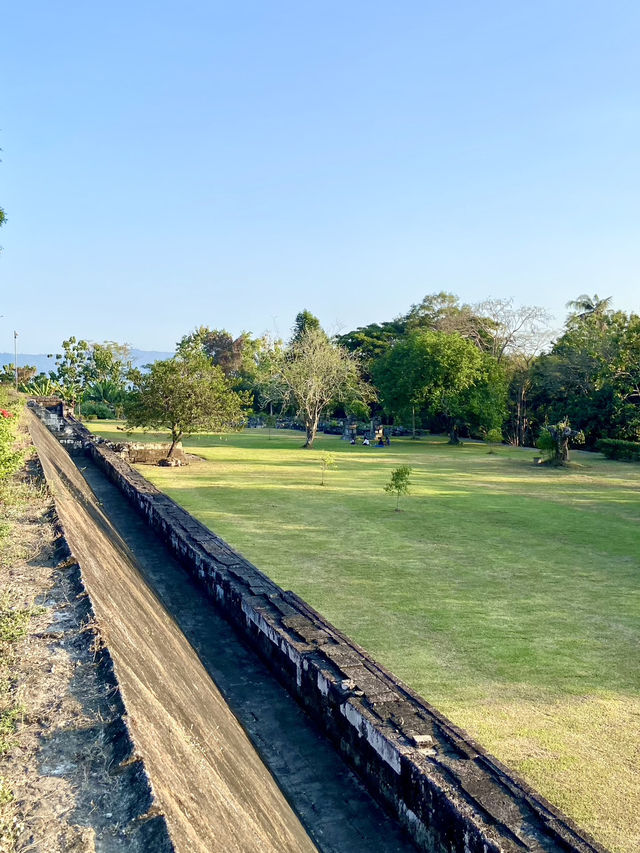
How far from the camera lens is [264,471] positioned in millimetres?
21000

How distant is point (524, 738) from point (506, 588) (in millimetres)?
3967

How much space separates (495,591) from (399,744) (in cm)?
540

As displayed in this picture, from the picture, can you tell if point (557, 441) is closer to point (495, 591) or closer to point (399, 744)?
point (495, 591)

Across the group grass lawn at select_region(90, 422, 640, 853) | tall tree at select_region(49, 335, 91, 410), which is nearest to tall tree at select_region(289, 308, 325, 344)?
tall tree at select_region(49, 335, 91, 410)

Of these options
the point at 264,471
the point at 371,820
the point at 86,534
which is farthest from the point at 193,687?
the point at 264,471

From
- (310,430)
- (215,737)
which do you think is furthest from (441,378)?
(215,737)

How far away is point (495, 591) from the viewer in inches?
339

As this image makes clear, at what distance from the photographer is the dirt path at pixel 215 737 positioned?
2451 mm

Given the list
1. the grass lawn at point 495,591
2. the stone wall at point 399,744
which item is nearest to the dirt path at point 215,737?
the stone wall at point 399,744

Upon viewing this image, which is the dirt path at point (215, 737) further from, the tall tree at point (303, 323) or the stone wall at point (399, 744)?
the tall tree at point (303, 323)

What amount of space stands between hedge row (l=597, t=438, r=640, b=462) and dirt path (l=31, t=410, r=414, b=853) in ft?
77.0

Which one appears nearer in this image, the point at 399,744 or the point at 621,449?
the point at 399,744

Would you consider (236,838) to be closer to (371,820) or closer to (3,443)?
(371,820)

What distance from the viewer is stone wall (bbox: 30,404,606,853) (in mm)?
3012
